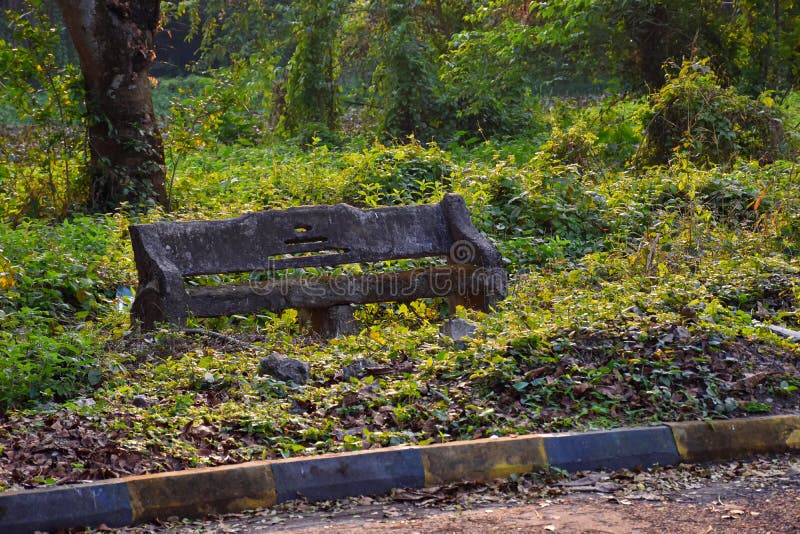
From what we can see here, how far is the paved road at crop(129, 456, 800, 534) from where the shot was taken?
382 centimetres

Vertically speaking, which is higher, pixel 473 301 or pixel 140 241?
pixel 140 241

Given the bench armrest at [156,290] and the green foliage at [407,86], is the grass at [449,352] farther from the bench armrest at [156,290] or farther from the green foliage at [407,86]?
the green foliage at [407,86]

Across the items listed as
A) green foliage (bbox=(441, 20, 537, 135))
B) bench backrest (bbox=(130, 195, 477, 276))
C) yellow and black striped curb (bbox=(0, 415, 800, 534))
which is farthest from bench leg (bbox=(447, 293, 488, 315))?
green foliage (bbox=(441, 20, 537, 135))

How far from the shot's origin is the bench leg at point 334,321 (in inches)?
278

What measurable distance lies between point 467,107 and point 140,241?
1119cm

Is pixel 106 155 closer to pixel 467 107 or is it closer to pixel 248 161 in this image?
pixel 248 161

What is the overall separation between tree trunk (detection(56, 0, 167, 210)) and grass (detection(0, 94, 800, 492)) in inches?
52.1

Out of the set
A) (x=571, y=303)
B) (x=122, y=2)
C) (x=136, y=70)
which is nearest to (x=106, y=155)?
(x=136, y=70)

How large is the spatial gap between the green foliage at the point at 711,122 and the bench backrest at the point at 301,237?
5.83 meters

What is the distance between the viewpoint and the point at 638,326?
582 centimetres

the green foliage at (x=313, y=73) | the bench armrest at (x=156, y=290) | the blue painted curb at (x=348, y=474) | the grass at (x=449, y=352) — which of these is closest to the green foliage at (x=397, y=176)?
the grass at (x=449, y=352)

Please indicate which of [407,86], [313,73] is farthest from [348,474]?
[313,73]

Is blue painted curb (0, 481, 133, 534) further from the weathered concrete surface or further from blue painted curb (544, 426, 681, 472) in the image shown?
blue painted curb (544, 426, 681, 472)

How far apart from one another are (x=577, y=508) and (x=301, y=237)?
3551mm
